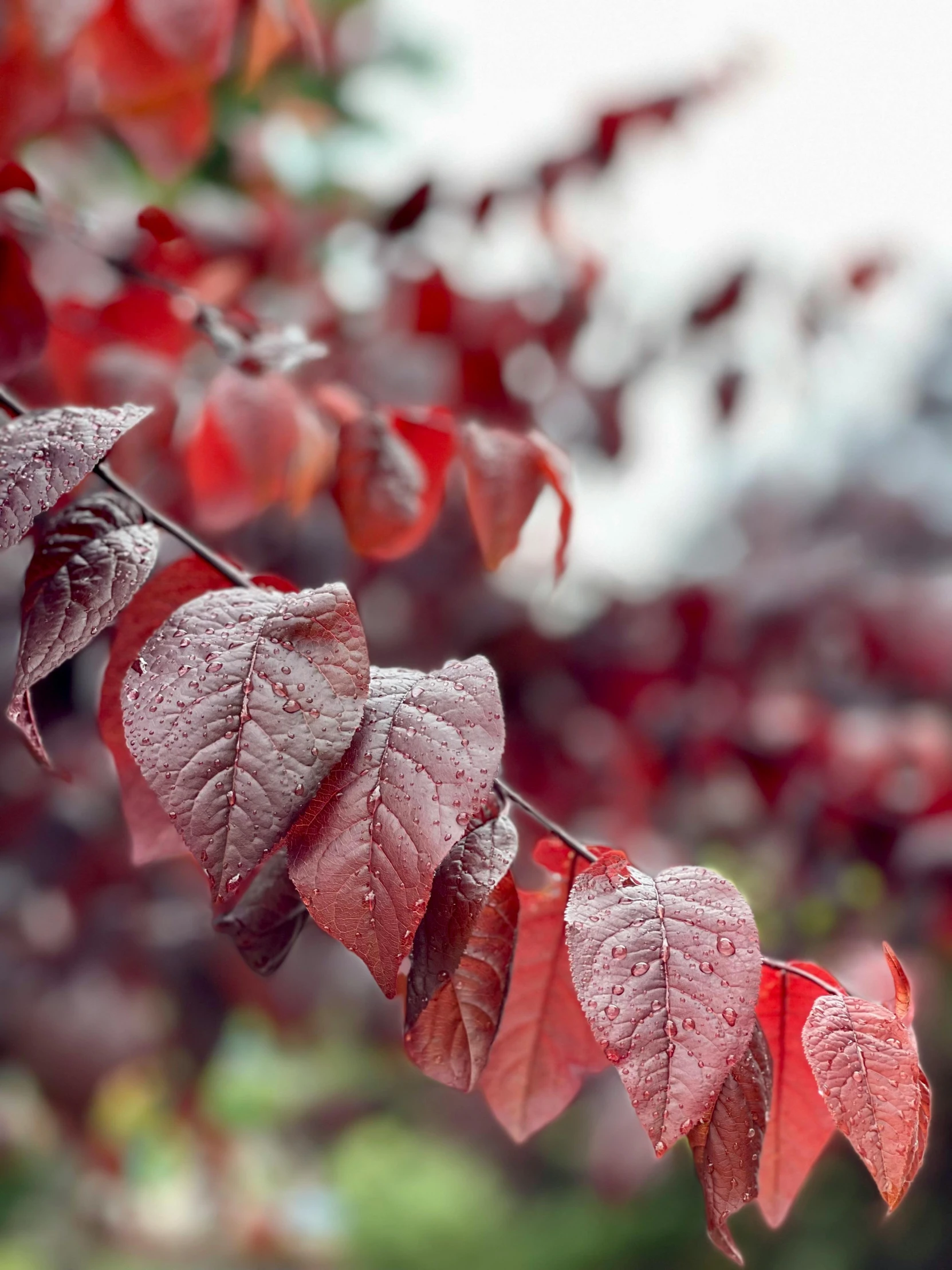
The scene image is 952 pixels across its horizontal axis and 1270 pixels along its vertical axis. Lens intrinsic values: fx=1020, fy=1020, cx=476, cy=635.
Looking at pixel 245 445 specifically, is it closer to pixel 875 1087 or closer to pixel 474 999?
pixel 474 999

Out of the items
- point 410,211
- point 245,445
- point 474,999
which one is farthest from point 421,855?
point 410,211

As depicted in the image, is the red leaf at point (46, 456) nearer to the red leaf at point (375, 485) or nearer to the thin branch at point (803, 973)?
the red leaf at point (375, 485)

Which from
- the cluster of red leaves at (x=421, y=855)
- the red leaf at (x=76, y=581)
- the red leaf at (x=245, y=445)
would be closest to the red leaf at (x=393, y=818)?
the cluster of red leaves at (x=421, y=855)

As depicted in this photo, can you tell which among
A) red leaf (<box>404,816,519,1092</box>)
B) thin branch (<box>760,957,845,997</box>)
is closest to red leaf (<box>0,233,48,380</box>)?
red leaf (<box>404,816,519,1092</box>)

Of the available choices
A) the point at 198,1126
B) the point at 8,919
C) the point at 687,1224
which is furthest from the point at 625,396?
the point at 687,1224

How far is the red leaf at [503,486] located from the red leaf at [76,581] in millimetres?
233

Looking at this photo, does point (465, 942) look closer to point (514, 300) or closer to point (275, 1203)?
point (514, 300)

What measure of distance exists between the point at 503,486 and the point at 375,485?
81mm

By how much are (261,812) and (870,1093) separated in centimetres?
25

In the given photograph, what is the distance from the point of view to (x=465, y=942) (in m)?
0.38

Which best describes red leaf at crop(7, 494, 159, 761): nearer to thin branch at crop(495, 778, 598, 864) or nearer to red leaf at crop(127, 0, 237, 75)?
thin branch at crop(495, 778, 598, 864)

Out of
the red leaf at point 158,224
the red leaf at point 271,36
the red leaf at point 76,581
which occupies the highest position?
the red leaf at point 271,36

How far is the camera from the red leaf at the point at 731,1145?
38 centimetres

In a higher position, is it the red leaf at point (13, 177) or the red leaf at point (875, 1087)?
the red leaf at point (13, 177)
